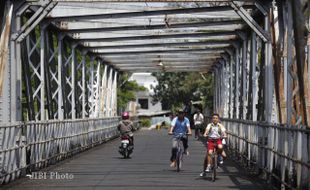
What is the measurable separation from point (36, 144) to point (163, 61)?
23.0 metres

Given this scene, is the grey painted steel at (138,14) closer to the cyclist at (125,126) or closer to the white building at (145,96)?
the cyclist at (125,126)

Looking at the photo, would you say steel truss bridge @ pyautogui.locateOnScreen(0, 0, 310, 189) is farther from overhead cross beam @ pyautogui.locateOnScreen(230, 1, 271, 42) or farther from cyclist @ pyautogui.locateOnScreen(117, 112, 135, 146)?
cyclist @ pyautogui.locateOnScreen(117, 112, 135, 146)

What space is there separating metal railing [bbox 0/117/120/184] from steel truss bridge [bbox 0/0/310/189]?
32mm

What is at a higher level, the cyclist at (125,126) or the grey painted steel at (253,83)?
the grey painted steel at (253,83)

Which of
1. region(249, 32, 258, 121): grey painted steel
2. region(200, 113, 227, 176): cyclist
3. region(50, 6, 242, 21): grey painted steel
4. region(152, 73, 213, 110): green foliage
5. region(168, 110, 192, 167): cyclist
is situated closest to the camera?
region(200, 113, 227, 176): cyclist

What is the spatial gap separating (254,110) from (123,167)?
493 centimetres

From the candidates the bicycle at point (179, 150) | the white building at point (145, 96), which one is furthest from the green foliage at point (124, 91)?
the bicycle at point (179, 150)

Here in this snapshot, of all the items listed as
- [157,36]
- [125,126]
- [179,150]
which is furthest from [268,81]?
[157,36]

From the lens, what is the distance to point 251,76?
23859 mm

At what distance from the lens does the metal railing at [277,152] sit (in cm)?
1189

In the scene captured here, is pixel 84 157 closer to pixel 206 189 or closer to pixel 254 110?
pixel 254 110

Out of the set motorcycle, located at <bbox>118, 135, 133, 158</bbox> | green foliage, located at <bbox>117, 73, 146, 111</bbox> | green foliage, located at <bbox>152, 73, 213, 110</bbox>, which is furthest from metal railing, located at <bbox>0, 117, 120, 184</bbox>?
green foliage, located at <bbox>152, 73, 213, 110</bbox>

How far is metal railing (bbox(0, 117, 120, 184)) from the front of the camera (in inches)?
621

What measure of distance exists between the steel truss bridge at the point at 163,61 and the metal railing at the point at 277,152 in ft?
0.11
